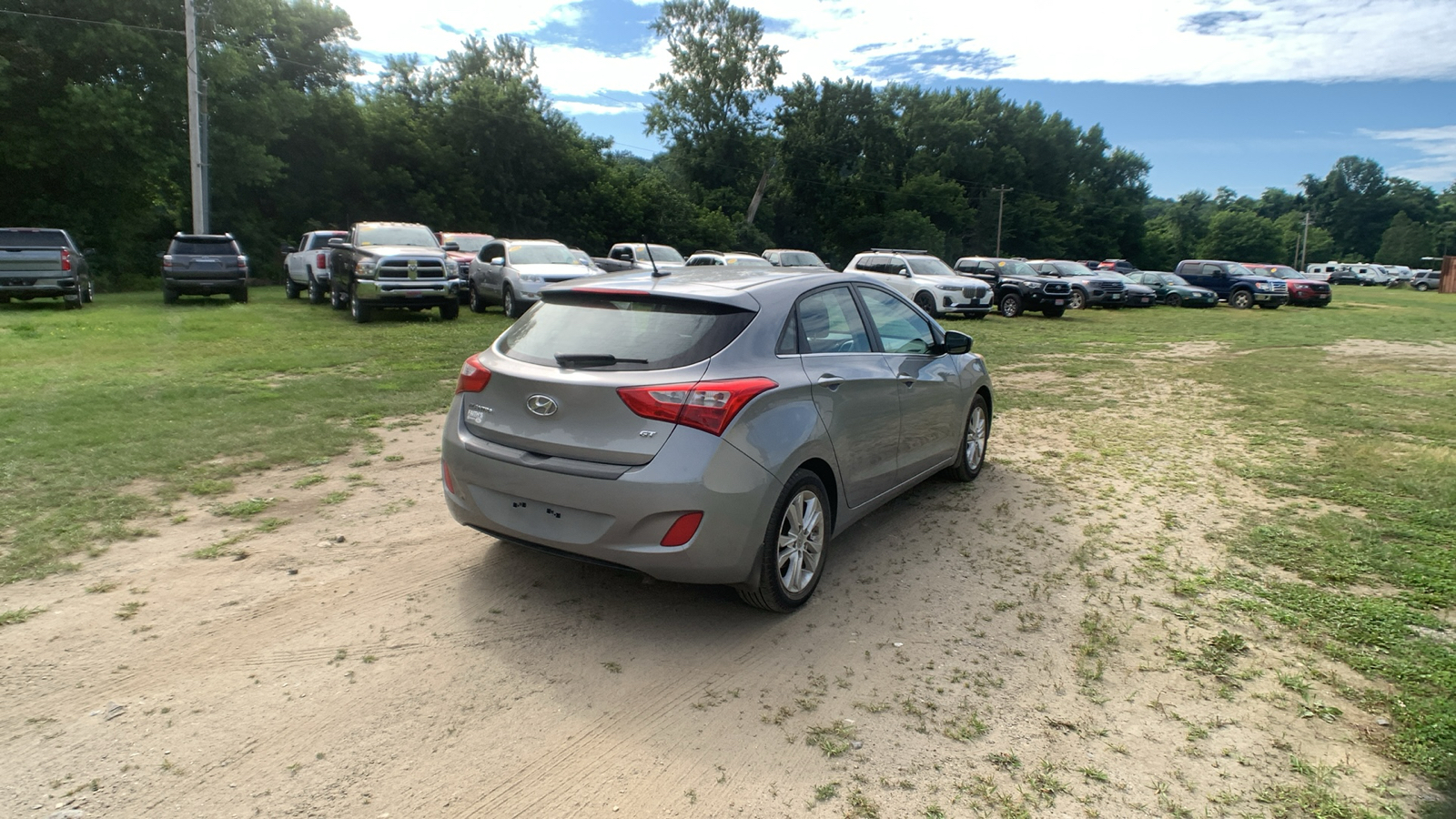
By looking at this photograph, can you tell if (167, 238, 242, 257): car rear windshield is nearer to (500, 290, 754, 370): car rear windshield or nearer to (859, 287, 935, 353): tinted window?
(500, 290, 754, 370): car rear windshield

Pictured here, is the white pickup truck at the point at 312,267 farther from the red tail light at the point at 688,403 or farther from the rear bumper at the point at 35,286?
the red tail light at the point at 688,403

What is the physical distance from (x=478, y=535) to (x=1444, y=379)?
14381mm

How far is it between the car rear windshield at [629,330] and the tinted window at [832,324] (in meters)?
0.52

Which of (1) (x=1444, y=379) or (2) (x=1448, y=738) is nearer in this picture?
(2) (x=1448, y=738)

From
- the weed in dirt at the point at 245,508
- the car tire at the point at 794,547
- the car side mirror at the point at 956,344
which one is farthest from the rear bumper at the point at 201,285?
the car tire at the point at 794,547

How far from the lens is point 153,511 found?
535 centimetres

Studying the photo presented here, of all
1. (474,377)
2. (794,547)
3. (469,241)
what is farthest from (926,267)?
(474,377)

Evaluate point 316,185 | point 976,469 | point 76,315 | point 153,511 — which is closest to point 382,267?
point 76,315

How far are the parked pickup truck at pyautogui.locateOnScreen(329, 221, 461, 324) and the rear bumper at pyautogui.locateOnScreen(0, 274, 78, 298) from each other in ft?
18.8

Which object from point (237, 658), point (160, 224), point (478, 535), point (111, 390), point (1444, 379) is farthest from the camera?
point (160, 224)

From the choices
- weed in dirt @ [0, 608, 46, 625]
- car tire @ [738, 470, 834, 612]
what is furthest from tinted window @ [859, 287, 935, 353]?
weed in dirt @ [0, 608, 46, 625]

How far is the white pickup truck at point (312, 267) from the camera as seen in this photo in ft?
70.0

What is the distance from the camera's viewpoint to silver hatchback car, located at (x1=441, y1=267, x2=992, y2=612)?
3.67 meters

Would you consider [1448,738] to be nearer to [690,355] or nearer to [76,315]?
[690,355]
